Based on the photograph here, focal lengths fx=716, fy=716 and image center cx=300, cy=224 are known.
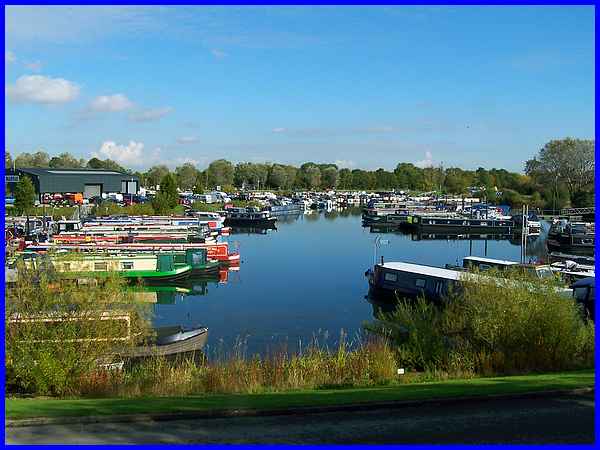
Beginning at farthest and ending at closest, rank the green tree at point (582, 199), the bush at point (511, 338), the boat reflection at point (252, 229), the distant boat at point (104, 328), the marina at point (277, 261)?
the green tree at point (582, 199)
the boat reflection at point (252, 229)
the marina at point (277, 261)
the bush at point (511, 338)
the distant boat at point (104, 328)

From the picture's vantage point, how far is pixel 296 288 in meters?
32.5

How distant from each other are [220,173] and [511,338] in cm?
10913

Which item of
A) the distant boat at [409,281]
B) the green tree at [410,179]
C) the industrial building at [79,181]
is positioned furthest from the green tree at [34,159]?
the distant boat at [409,281]

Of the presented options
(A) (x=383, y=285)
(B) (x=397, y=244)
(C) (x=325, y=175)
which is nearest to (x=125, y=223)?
(B) (x=397, y=244)

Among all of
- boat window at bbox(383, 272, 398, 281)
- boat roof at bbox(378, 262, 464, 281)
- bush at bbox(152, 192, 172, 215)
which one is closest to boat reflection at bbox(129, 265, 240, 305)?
boat window at bbox(383, 272, 398, 281)

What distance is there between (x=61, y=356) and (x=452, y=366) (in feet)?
24.9

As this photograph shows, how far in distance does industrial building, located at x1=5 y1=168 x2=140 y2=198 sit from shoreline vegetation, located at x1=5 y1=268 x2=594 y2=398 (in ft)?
211

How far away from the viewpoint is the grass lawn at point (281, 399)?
9789mm

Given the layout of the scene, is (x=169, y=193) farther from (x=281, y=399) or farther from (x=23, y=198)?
(x=281, y=399)

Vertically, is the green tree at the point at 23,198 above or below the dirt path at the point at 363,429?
above

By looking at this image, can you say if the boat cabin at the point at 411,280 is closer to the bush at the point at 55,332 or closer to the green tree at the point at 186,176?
the bush at the point at 55,332

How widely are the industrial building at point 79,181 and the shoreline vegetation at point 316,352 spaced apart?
64.3 meters

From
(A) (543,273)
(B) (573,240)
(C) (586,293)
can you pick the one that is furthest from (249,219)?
(A) (543,273)

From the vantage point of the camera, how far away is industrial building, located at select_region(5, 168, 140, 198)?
7719cm
